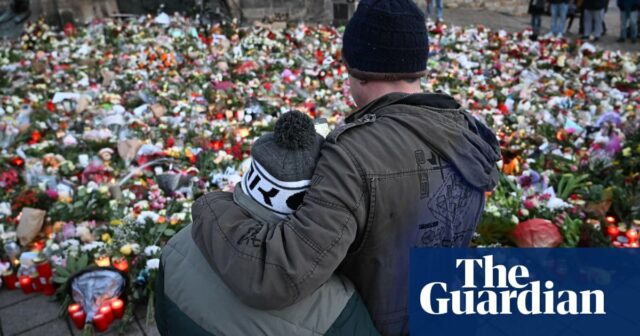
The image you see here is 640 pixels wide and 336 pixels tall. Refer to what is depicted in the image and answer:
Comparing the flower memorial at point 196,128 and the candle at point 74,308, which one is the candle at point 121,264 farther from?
the candle at point 74,308

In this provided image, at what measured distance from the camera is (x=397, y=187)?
3.96ft

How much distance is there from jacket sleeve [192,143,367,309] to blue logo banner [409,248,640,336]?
318 mm

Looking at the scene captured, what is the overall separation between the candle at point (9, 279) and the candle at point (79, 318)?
70 cm

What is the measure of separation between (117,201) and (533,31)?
8.88 metres

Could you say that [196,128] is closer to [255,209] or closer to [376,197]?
[255,209]

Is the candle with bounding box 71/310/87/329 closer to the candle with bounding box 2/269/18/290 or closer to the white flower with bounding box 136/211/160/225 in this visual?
the candle with bounding box 2/269/18/290

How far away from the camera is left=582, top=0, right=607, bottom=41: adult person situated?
10.8 m

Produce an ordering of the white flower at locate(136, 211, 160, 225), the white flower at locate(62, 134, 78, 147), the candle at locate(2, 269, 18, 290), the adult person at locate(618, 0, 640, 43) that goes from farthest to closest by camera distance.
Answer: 1. the adult person at locate(618, 0, 640, 43)
2. the white flower at locate(62, 134, 78, 147)
3. the white flower at locate(136, 211, 160, 225)
4. the candle at locate(2, 269, 18, 290)

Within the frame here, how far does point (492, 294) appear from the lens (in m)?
1.81

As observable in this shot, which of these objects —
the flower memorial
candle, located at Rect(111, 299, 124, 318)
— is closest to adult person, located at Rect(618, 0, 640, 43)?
the flower memorial

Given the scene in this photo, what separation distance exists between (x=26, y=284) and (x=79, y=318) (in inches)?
23.5

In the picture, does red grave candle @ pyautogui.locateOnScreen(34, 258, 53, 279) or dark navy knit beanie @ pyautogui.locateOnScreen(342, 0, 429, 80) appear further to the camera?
red grave candle @ pyautogui.locateOnScreen(34, 258, 53, 279)

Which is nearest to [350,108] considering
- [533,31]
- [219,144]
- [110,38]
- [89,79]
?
[219,144]

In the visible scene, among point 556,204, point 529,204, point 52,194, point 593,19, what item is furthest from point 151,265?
point 593,19
